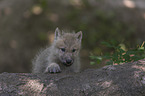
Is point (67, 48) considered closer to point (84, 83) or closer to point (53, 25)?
point (84, 83)

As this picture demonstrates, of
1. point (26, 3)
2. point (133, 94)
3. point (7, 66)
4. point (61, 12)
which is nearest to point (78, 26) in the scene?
point (61, 12)

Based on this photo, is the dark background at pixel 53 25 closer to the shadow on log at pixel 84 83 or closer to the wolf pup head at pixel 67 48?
the wolf pup head at pixel 67 48

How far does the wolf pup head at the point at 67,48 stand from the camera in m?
5.11

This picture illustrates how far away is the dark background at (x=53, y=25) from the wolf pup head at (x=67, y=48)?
5.96m

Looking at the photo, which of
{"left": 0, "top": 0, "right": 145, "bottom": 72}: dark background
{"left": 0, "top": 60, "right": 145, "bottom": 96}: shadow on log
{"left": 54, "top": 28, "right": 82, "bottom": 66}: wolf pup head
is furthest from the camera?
{"left": 0, "top": 0, "right": 145, "bottom": 72}: dark background

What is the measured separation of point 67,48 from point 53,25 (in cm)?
741

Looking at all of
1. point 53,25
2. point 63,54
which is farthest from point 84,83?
point 53,25

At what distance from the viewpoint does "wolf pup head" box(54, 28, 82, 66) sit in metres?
5.11

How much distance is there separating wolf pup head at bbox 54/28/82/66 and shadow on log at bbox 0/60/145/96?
3.41 feet

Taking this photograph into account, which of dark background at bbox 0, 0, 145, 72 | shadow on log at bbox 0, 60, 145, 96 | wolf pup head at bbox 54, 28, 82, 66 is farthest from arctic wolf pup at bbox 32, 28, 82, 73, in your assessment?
dark background at bbox 0, 0, 145, 72

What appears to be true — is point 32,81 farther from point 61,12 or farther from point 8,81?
point 61,12

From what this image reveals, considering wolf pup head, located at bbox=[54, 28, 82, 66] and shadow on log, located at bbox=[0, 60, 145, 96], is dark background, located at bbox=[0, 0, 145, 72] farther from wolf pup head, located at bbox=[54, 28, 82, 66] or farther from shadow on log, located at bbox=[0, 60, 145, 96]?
shadow on log, located at bbox=[0, 60, 145, 96]

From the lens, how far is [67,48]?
17.1 feet

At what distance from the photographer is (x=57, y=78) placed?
13.1 ft
